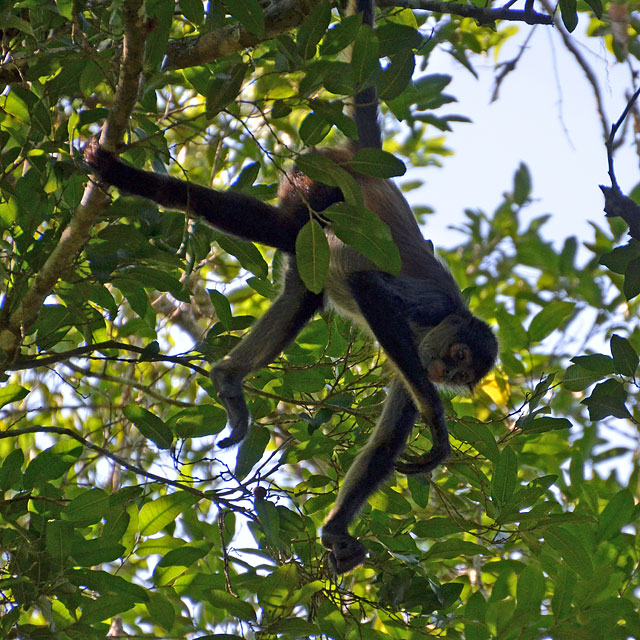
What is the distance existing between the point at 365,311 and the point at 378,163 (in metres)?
1.60

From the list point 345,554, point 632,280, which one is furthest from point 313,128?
point 345,554

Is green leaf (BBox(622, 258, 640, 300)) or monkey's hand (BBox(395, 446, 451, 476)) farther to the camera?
monkey's hand (BBox(395, 446, 451, 476))

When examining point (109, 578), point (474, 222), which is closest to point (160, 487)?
point (109, 578)

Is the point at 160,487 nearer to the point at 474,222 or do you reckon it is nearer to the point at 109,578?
the point at 109,578

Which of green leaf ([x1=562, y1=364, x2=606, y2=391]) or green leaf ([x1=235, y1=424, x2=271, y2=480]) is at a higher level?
green leaf ([x1=562, y1=364, x2=606, y2=391])

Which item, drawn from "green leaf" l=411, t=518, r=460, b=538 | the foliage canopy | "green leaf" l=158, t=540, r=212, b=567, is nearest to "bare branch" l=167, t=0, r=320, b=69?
the foliage canopy

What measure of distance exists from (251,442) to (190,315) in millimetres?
2695

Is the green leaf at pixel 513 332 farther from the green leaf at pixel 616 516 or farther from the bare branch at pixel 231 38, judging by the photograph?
the bare branch at pixel 231 38

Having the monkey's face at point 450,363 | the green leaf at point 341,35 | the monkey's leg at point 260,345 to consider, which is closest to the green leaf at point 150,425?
the monkey's leg at point 260,345

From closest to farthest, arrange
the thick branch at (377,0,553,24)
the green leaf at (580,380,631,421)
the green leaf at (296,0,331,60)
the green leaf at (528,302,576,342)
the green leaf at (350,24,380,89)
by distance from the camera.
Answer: the green leaf at (296,0,331,60) → the green leaf at (350,24,380,89) → the green leaf at (580,380,631,421) → the thick branch at (377,0,553,24) → the green leaf at (528,302,576,342)

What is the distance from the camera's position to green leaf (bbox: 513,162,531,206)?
7008mm

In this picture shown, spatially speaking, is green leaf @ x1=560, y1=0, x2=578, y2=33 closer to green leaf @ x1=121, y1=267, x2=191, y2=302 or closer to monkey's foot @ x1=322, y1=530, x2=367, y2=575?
green leaf @ x1=121, y1=267, x2=191, y2=302

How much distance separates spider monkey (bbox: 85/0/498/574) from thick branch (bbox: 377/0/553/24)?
38 cm

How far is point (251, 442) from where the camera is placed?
3.44 m
